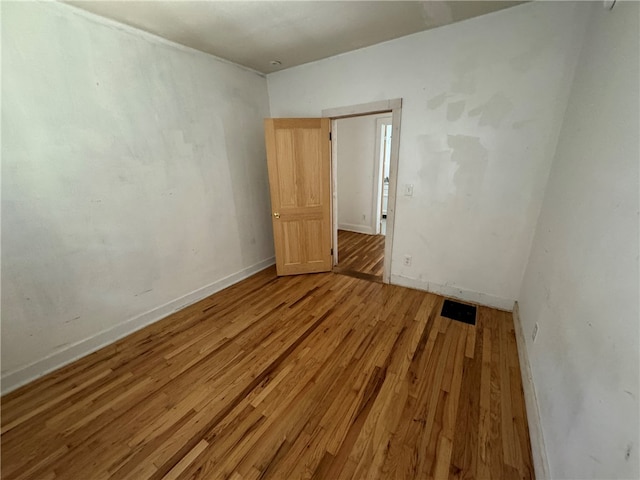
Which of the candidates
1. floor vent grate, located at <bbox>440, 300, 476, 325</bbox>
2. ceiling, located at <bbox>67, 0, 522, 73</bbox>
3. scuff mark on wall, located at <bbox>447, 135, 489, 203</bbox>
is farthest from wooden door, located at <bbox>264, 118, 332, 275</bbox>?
floor vent grate, located at <bbox>440, 300, 476, 325</bbox>

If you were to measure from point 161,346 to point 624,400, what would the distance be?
2.74 metres

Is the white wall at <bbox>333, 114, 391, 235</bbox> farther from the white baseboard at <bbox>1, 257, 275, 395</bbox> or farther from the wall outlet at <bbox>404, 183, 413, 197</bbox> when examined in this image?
the white baseboard at <bbox>1, 257, 275, 395</bbox>

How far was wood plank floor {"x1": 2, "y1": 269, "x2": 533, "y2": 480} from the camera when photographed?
1.25 m

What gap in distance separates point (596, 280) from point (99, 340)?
3354mm

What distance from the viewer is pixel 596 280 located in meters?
1.00

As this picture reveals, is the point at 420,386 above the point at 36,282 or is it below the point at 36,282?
below

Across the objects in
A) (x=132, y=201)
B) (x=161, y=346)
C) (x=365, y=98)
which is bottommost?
(x=161, y=346)

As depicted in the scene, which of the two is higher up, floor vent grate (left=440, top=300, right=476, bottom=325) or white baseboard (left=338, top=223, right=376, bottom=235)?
white baseboard (left=338, top=223, right=376, bottom=235)

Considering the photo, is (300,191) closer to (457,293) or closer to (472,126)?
(472,126)

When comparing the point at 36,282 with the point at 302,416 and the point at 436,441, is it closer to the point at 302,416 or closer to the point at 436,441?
the point at 302,416

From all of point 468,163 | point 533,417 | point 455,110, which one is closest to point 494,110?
point 455,110

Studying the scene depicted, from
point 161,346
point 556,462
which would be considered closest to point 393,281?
point 556,462

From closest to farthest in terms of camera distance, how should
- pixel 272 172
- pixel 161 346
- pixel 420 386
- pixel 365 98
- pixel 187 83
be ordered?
pixel 420 386
pixel 161 346
pixel 187 83
pixel 365 98
pixel 272 172

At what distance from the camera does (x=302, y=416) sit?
1466mm
